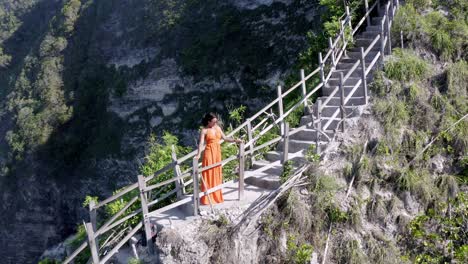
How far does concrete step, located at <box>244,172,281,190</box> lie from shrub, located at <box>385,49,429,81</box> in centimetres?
270

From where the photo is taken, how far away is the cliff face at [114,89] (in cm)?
2350

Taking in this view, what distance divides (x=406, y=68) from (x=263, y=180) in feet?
10.2

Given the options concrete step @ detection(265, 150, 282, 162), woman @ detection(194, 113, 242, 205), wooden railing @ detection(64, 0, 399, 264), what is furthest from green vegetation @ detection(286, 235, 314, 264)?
concrete step @ detection(265, 150, 282, 162)

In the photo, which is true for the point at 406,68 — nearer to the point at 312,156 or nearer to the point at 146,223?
the point at 312,156

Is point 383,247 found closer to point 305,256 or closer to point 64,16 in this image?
point 305,256

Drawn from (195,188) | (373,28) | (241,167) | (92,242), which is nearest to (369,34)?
(373,28)

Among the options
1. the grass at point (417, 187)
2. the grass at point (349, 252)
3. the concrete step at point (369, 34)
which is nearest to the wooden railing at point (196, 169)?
the concrete step at point (369, 34)

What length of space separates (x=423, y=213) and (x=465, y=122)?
1.66 meters

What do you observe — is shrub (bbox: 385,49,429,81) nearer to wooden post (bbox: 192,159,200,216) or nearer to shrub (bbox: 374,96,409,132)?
shrub (bbox: 374,96,409,132)

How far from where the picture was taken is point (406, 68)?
24.4 feet

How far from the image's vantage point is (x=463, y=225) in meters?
6.24

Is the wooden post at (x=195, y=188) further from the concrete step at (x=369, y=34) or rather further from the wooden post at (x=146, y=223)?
the concrete step at (x=369, y=34)

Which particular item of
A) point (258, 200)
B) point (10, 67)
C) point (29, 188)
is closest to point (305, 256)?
point (258, 200)

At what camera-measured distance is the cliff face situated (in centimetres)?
2350
